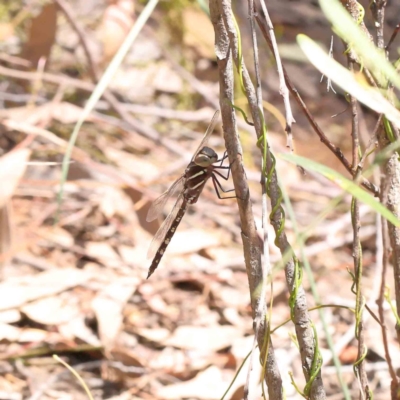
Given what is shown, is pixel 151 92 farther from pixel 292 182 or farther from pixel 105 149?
pixel 292 182

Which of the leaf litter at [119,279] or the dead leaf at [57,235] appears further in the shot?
the dead leaf at [57,235]

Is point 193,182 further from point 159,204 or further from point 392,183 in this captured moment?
point 392,183

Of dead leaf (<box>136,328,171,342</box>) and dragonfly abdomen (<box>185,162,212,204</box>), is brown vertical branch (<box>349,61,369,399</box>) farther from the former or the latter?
dead leaf (<box>136,328,171,342</box>)

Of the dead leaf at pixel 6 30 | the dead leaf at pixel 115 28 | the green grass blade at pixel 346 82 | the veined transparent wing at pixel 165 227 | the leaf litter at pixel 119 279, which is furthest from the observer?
the dead leaf at pixel 6 30

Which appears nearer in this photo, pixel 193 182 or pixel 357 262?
pixel 357 262

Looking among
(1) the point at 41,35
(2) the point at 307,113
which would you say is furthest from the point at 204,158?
(1) the point at 41,35

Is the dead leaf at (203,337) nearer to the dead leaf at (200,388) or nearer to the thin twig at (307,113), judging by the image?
the dead leaf at (200,388)

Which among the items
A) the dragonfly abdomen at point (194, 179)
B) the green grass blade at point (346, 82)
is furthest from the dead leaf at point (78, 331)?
the green grass blade at point (346, 82)

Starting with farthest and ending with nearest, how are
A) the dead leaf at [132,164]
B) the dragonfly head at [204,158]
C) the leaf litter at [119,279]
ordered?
the dead leaf at [132,164], the leaf litter at [119,279], the dragonfly head at [204,158]
